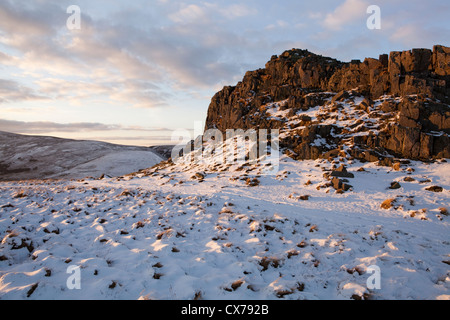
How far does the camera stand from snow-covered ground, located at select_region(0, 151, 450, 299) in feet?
→ 19.3

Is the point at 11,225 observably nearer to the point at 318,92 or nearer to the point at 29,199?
the point at 29,199

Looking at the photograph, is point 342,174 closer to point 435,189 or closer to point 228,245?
point 435,189

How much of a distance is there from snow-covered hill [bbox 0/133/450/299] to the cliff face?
9.37m

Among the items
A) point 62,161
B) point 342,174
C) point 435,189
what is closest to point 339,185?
point 342,174

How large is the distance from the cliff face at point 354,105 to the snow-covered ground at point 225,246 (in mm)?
9818

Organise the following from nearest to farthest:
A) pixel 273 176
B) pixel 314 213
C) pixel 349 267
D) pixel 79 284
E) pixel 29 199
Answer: pixel 79 284 < pixel 349 267 < pixel 314 213 < pixel 29 199 < pixel 273 176

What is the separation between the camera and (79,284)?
19.1 ft

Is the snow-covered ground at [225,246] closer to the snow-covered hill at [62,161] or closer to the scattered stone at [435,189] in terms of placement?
the scattered stone at [435,189]

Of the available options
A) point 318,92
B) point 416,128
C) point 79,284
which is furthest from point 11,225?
point 318,92

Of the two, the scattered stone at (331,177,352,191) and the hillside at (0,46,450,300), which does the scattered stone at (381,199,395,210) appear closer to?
the hillside at (0,46,450,300)

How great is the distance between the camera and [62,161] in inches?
3105

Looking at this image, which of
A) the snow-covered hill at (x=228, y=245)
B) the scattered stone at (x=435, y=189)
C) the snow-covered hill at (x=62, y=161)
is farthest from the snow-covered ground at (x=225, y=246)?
the snow-covered hill at (x=62, y=161)

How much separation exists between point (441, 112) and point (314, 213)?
84.1ft

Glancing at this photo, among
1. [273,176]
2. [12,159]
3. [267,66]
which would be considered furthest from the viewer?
[12,159]
